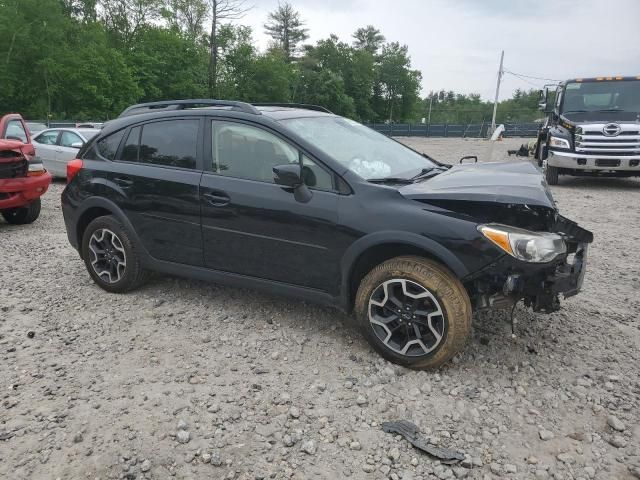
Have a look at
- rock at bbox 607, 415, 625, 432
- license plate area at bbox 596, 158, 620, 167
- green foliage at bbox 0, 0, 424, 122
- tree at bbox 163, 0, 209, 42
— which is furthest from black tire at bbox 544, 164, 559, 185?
tree at bbox 163, 0, 209, 42

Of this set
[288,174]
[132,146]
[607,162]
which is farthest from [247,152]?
[607,162]

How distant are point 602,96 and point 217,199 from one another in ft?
35.3

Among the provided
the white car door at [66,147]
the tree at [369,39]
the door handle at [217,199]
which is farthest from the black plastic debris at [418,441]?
the tree at [369,39]

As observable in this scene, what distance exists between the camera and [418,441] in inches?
102

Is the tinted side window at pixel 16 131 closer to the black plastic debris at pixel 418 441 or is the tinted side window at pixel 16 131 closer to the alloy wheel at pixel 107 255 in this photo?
the alloy wheel at pixel 107 255

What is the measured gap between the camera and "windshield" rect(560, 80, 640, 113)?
11.0 m

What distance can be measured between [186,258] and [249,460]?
196 cm

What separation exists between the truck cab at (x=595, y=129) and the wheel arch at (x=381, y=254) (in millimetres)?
9144

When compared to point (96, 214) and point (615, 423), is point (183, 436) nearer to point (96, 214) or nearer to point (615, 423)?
point (615, 423)

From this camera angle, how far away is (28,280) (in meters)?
4.98

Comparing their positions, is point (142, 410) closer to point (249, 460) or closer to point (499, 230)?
point (249, 460)

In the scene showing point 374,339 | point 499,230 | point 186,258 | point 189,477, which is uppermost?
point 499,230

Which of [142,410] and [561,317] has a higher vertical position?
[561,317]

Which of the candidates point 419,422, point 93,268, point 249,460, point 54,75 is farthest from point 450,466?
point 54,75
